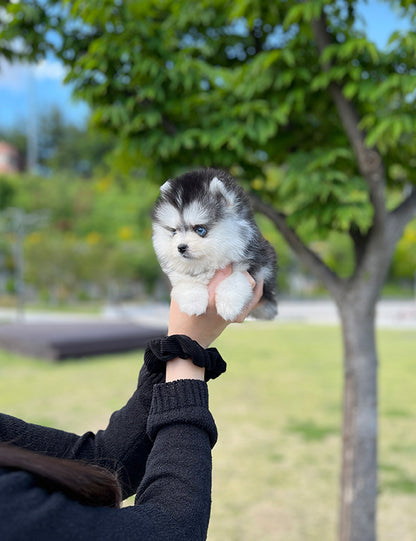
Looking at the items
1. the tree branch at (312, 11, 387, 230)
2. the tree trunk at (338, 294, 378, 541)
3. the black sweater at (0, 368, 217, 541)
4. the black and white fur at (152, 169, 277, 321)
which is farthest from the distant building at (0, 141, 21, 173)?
the black sweater at (0, 368, 217, 541)

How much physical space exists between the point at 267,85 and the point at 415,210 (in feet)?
4.84

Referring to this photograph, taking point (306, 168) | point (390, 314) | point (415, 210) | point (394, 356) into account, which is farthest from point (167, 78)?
point (390, 314)

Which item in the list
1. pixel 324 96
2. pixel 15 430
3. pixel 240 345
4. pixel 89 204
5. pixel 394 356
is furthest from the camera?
pixel 89 204

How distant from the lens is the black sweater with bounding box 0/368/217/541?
88 centimetres

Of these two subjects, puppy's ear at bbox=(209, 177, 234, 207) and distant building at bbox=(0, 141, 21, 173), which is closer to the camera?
puppy's ear at bbox=(209, 177, 234, 207)

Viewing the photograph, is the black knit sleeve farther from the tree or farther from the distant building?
the distant building

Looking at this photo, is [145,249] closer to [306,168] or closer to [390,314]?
[390,314]

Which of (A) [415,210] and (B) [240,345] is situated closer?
(A) [415,210]

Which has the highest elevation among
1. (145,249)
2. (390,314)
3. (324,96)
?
(145,249)

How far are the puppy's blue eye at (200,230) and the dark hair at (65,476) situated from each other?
83 centimetres

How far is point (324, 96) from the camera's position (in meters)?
3.49

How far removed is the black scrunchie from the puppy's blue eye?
46 centimetres

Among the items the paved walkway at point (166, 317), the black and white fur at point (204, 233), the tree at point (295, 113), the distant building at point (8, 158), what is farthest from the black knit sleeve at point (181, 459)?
the distant building at point (8, 158)

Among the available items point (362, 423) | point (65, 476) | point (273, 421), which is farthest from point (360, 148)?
point (273, 421)
